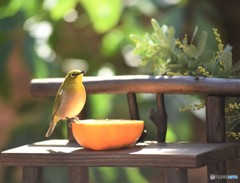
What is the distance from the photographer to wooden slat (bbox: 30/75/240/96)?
2516 millimetres

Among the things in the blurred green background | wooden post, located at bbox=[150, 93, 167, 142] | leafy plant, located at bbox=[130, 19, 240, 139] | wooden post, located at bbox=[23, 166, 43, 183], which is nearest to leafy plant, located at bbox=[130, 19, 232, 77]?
leafy plant, located at bbox=[130, 19, 240, 139]

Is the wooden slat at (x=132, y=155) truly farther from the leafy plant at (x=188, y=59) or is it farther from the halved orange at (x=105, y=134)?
the leafy plant at (x=188, y=59)

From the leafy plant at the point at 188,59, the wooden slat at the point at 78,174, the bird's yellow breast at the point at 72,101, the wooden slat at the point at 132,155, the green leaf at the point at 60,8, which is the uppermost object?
the green leaf at the point at 60,8

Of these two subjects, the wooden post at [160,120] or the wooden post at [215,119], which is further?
the wooden post at [160,120]

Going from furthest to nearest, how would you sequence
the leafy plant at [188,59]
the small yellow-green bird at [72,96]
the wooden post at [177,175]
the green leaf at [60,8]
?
the green leaf at [60,8] < the leafy plant at [188,59] < the small yellow-green bird at [72,96] < the wooden post at [177,175]

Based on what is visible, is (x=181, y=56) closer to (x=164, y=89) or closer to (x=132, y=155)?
(x=164, y=89)

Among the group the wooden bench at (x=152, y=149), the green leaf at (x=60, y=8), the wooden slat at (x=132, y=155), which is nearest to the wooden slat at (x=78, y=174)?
the wooden bench at (x=152, y=149)

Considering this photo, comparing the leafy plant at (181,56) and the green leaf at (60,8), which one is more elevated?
the green leaf at (60,8)

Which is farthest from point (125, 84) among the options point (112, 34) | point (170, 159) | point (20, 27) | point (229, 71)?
point (112, 34)

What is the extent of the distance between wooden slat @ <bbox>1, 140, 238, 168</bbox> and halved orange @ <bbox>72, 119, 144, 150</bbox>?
1.1 inches

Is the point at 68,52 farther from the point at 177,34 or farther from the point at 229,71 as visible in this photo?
the point at 229,71

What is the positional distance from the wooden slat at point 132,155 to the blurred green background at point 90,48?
1992 millimetres

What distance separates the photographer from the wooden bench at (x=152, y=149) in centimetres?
226

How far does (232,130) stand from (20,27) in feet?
8.39
